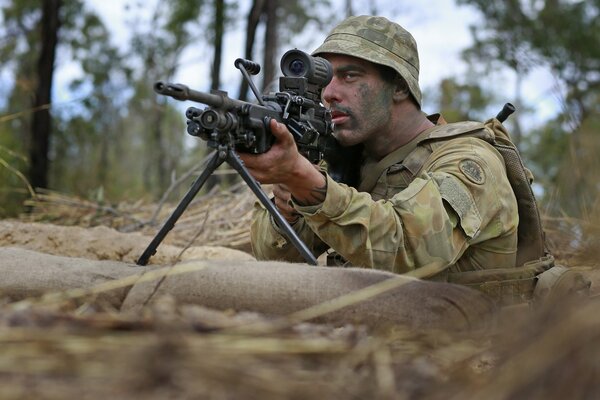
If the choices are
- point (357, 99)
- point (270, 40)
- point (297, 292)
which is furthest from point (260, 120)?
point (270, 40)

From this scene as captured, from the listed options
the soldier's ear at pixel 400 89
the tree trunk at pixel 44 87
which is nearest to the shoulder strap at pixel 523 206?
the soldier's ear at pixel 400 89

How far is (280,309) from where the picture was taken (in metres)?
2.21

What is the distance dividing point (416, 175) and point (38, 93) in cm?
659

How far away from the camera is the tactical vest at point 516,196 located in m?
3.29

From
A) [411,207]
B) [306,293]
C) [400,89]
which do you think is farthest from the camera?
[400,89]

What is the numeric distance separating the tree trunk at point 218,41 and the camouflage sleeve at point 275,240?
6.30m

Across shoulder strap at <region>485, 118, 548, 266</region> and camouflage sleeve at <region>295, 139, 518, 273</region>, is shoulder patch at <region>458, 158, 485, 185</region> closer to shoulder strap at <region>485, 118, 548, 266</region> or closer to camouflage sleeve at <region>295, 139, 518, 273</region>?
camouflage sleeve at <region>295, 139, 518, 273</region>

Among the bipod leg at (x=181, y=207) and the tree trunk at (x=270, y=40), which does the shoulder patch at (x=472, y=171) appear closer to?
the bipod leg at (x=181, y=207)

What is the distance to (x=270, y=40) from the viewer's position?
9.31m

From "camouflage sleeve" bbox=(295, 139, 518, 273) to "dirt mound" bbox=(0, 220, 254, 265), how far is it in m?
1.85

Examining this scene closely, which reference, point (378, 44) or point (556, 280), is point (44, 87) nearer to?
point (378, 44)

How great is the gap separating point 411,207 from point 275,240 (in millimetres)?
845

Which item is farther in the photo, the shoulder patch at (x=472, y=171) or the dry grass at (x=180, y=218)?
the dry grass at (x=180, y=218)

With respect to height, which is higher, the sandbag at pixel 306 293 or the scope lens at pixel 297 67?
the scope lens at pixel 297 67
